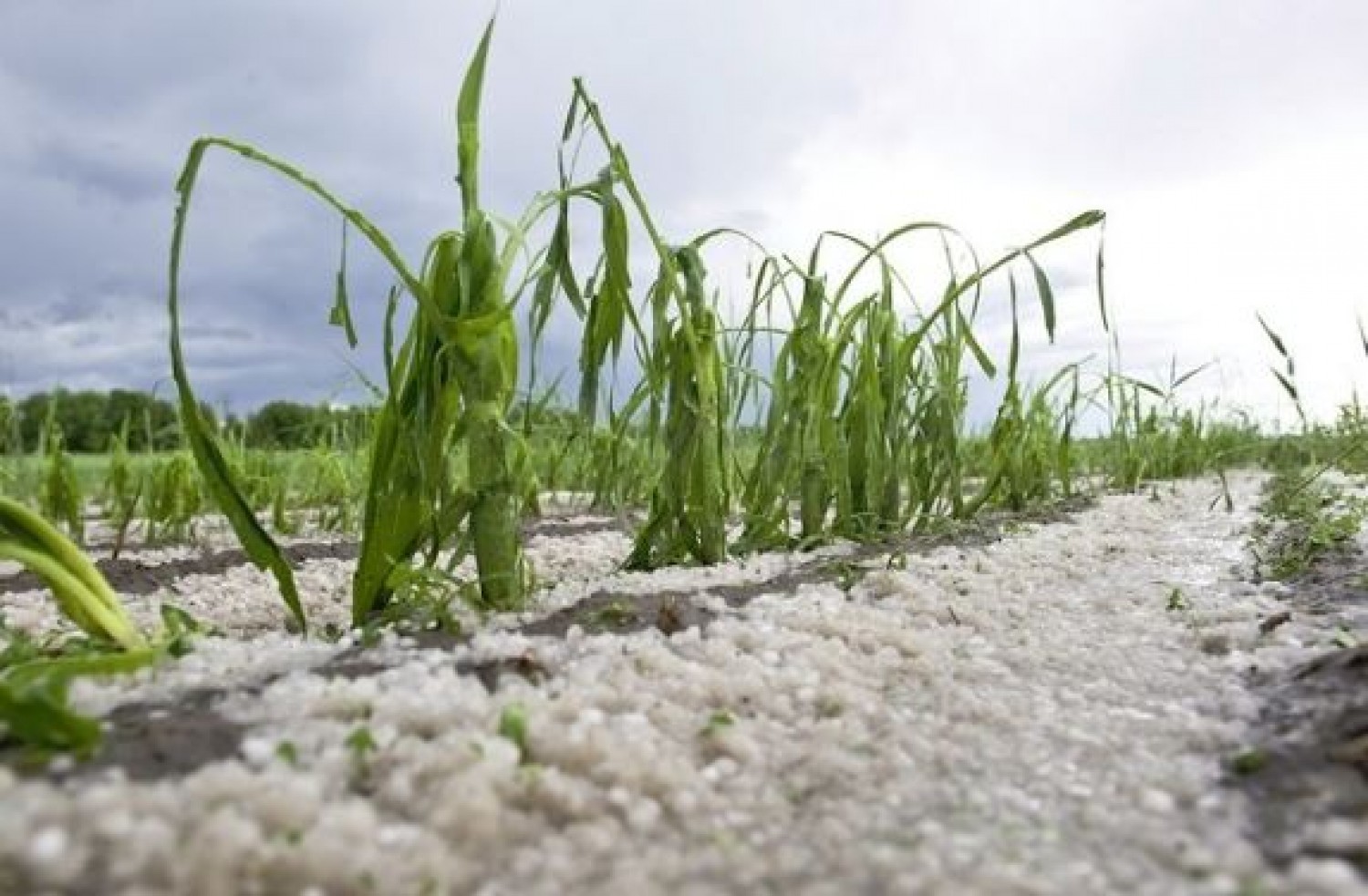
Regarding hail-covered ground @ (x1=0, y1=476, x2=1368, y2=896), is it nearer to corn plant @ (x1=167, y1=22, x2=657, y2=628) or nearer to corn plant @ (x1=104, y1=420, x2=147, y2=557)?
corn plant @ (x1=167, y1=22, x2=657, y2=628)

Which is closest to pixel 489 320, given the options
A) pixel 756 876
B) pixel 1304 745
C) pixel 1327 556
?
pixel 756 876

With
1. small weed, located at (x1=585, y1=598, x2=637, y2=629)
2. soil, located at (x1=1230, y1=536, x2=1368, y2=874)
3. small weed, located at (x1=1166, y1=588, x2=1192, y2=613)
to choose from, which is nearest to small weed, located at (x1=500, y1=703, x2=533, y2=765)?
small weed, located at (x1=585, y1=598, x2=637, y2=629)

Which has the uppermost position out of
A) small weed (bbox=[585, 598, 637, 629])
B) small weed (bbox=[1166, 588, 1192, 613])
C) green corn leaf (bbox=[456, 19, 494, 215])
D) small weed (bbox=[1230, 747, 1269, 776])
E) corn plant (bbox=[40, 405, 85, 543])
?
green corn leaf (bbox=[456, 19, 494, 215])

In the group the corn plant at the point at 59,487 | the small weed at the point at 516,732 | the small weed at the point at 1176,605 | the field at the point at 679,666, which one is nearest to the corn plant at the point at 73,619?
the field at the point at 679,666

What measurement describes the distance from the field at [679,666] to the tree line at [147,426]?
56 cm

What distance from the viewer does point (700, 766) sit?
1.31m

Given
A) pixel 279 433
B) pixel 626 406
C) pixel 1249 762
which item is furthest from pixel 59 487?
pixel 1249 762

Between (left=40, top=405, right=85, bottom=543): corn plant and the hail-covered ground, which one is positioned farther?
(left=40, top=405, right=85, bottom=543): corn plant

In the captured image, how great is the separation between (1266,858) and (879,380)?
2141 mm

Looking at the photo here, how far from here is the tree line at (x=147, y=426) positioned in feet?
12.7

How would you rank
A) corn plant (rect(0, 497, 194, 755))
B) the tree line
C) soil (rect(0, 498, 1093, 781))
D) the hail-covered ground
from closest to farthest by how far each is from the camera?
the hail-covered ground < soil (rect(0, 498, 1093, 781)) < corn plant (rect(0, 497, 194, 755)) < the tree line

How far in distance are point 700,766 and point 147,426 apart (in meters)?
3.70

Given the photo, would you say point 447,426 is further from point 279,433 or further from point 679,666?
point 279,433

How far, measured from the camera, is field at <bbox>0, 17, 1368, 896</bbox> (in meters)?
→ 1.06
